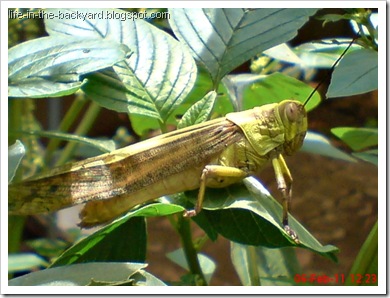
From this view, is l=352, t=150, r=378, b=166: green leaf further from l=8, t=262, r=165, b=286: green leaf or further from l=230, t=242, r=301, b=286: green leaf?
l=8, t=262, r=165, b=286: green leaf

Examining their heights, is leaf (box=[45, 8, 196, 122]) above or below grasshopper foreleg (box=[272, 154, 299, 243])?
above

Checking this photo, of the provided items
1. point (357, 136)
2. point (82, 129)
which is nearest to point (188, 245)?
point (357, 136)

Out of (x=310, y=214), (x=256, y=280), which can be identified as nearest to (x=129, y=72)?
(x=256, y=280)

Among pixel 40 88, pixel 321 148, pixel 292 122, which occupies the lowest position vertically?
pixel 321 148

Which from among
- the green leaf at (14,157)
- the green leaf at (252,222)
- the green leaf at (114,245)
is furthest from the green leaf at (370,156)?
the green leaf at (14,157)

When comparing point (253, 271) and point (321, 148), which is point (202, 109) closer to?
point (253, 271)
